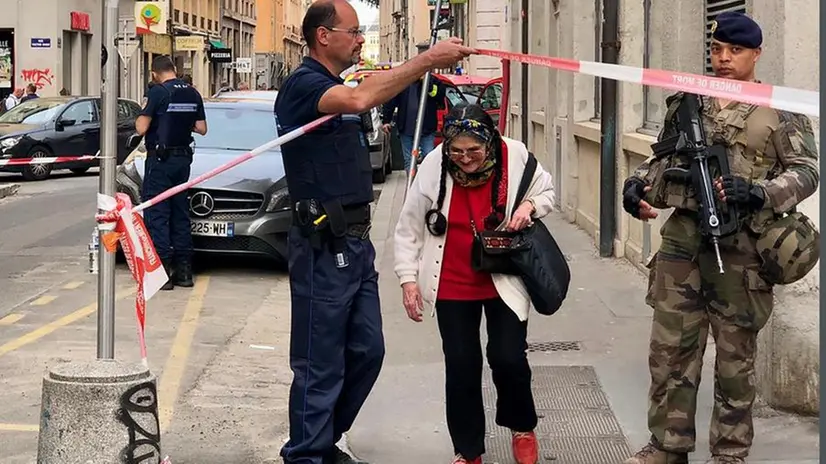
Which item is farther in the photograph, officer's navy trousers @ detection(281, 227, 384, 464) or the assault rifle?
officer's navy trousers @ detection(281, 227, 384, 464)

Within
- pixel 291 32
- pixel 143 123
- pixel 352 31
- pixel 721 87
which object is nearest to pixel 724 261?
pixel 721 87

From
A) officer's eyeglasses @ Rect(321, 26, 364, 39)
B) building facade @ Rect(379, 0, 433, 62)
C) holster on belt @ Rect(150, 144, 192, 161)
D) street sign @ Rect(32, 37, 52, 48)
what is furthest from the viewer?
building facade @ Rect(379, 0, 433, 62)

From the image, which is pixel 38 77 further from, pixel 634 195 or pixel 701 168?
pixel 701 168

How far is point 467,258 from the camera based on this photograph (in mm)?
5125

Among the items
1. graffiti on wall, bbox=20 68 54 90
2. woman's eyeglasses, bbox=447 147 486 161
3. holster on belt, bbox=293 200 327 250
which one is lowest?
holster on belt, bbox=293 200 327 250

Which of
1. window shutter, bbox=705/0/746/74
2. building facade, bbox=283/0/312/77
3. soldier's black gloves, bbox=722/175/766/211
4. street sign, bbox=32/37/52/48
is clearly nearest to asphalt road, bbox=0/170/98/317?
window shutter, bbox=705/0/746/74

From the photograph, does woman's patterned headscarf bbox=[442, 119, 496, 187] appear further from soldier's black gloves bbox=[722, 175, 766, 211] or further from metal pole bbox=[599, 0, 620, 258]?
metal pole bbox=[599, 0, 620, 258]

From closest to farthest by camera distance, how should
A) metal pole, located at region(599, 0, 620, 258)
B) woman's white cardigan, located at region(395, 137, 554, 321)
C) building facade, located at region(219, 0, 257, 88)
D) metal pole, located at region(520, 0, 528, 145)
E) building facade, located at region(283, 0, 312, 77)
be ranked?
woman's white cardigan, located at region(395, 137, 554, 321)
metal pole, located at region(599, 0, 620, 258)
metal pole, located at region(520, 0, 528, 145)
building facade, located at region(219, 0, 257, 88)
building facade, located at region(283, 0, 312, 77)

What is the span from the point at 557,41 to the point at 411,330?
8210 mm

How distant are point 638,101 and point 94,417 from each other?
7.18 m

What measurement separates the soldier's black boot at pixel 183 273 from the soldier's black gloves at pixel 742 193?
21.3ft

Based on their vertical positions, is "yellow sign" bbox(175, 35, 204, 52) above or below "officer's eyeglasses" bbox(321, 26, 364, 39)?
above

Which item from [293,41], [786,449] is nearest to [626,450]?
[786,449]

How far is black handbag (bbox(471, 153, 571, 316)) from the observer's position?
5012 millimetres
